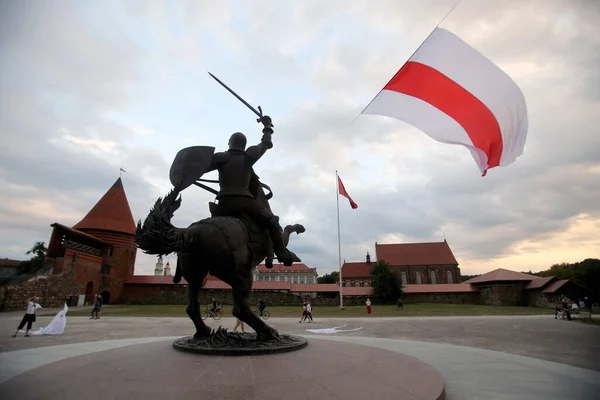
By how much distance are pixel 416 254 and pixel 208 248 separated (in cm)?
7581

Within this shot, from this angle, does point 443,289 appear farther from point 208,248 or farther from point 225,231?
point 208,248

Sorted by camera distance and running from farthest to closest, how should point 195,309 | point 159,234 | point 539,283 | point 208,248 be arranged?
point 539,283, point 195,309, point 208,248, point 159,234

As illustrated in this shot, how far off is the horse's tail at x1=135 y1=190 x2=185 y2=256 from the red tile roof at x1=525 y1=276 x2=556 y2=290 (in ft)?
169

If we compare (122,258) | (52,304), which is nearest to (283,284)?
(122,258)

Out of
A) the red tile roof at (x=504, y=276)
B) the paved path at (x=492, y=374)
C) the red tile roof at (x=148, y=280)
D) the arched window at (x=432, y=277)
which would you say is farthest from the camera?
the arched window at (x=432, y=277)

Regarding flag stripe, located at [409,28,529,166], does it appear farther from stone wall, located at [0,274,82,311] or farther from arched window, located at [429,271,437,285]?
arched window, located at [429,271,437,285]

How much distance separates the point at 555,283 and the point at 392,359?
4795 centimetres

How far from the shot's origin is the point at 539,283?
1704 inches

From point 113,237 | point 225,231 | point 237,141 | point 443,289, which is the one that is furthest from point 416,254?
point 225,231

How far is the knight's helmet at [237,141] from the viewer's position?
5.89 meters

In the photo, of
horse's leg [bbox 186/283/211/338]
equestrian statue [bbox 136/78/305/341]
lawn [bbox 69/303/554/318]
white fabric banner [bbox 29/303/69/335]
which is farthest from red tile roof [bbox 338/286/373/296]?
horse's leg [bbox 186/283/211/338]

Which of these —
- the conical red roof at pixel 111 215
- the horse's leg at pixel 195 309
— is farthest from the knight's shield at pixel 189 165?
the conical red roof at pixel 111 215

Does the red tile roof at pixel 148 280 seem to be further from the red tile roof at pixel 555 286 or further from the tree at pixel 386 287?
the red tile roof at pixel 555 286

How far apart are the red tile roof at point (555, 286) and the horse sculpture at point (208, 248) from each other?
46549 mm
